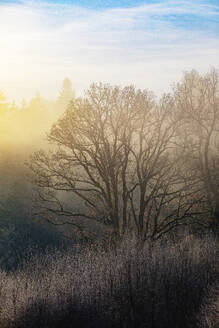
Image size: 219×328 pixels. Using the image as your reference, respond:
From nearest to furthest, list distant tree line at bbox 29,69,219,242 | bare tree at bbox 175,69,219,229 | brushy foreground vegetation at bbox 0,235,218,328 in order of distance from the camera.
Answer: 1. brushy foreground vegetation at bbox 0,235,218,328
2. distant tree line at bbox 29,69,219,242
3. bare tree at bbox 175,69,219,229

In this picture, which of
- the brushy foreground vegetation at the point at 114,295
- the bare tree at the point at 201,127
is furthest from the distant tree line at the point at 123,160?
the brushy foreground vegetation at the point at 114,295

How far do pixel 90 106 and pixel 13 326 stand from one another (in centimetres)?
1128

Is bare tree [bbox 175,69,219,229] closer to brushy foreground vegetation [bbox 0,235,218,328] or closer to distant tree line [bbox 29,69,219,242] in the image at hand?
distant tree line [bbox 29,69,219,242]

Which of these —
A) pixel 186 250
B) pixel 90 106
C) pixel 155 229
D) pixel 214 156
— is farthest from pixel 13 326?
pixel 214 156

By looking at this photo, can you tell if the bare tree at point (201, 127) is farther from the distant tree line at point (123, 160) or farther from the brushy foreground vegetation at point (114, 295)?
the brushy foreground vegetation at point (114, 295)

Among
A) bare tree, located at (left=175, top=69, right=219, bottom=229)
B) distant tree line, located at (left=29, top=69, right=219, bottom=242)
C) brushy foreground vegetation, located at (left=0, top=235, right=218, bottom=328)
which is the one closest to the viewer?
brushy foreground vegetation, located at (left=0, top=235, right=218, bottom=328)

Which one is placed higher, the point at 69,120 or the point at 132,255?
the point at 69,120

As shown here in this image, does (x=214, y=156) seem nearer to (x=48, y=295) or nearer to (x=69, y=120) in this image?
(x=69, y=120)

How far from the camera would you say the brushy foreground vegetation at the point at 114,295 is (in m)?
12.3

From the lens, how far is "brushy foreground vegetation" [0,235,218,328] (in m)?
12.3

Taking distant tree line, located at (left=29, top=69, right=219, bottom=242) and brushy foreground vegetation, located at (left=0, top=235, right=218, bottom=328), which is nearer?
brushy foreground vegetation, located at (left=0, top=235, right=218, bottom=328)

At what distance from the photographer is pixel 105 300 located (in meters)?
12.9

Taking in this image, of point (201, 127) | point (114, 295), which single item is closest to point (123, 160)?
point (201, 127)

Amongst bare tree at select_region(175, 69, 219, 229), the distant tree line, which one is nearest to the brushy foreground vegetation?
the distant tree line
